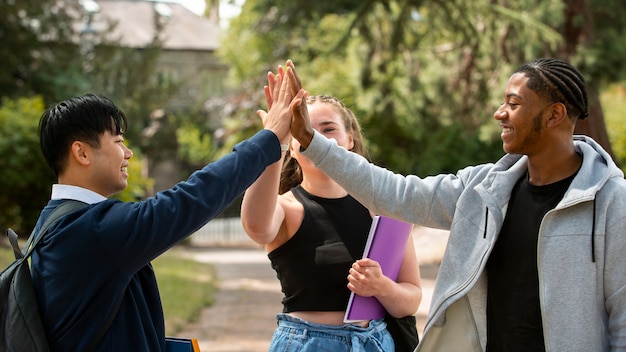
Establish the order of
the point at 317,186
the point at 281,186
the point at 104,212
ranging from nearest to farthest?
the point at 104,212 → the point at 317,186 → the point at 281,186

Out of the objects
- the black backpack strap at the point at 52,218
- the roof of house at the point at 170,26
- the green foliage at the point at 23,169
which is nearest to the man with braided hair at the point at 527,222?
the black backpack strap at the point at 52,218

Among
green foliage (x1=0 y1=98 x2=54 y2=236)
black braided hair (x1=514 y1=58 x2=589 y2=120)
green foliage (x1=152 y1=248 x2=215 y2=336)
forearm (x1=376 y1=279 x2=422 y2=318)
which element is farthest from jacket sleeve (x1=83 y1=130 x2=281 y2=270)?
green foliage (x1=0 y1=98 x2=54 y2=236)

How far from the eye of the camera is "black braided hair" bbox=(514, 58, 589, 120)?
2.46 metres

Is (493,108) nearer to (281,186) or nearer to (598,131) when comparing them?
(598,131)

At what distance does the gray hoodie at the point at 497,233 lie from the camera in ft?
7.52

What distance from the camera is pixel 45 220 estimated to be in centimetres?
231

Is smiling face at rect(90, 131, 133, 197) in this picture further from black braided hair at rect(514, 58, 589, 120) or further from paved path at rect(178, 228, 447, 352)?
paved path at rect(178, 228, 447, 352)

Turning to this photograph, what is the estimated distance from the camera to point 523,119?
2.47 meters

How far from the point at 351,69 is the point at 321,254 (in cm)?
1810

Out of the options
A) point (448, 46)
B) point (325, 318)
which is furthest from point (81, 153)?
point (448, 46)

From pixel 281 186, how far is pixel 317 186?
12.9 inches

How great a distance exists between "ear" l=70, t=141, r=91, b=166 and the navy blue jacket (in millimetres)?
173

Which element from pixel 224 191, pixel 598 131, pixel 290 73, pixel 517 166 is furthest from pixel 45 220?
pixel 598 131

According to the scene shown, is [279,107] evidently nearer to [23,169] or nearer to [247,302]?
[247,302]
